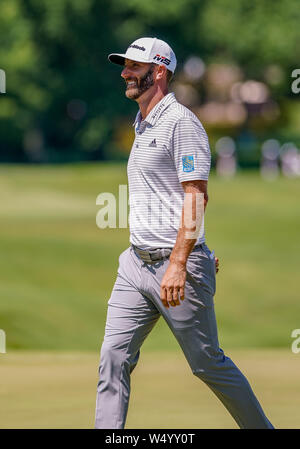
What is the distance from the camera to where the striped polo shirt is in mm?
5496

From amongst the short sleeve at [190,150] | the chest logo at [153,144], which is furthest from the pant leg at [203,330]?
the chest logo at [153,144]

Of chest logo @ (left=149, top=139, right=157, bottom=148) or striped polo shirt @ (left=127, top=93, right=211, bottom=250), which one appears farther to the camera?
chest logo @ (left=149, top=139, right=157, bottom=148)

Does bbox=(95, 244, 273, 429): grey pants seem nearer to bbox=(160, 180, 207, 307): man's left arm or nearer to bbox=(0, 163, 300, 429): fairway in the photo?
bbox=(160, 180, 207, 307): man's left arm

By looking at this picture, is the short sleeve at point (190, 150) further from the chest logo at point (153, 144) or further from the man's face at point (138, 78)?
the man's face at point (138, 78)

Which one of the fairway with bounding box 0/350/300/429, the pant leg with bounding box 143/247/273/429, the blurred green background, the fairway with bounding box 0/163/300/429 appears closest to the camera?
the pant leg with bounding box 143/247/273/429

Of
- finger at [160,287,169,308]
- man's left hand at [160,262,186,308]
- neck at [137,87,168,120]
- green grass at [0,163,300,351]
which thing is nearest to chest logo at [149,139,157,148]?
neck at [137,87,168,120]

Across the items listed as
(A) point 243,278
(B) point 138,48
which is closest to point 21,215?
(A) point 243,278

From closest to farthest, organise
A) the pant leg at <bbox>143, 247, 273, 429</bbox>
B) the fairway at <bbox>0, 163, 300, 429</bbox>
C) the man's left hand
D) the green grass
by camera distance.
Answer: the man's left hand < the pant leg at <bbox>143, 247, 273, 429</bbox> < the fairway at <bbox>0, 163, 300, 429</bbox> < the green grass

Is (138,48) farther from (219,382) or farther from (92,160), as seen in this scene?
(92,160)

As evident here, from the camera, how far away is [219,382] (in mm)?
5723

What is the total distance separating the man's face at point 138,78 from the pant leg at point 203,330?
91cm

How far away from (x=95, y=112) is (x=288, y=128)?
28529mm

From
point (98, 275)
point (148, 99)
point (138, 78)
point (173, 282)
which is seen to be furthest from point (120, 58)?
point (98, 275)

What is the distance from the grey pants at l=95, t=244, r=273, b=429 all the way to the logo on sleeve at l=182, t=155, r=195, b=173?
44 centimetres
